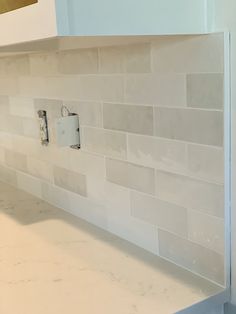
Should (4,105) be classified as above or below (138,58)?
below

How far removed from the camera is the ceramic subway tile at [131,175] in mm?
1026

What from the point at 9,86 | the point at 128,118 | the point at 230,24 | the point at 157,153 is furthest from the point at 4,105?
the point at 230,24

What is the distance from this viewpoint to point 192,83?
2.84 feet

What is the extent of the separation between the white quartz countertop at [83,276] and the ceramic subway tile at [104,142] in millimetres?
225

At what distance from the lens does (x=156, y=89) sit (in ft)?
3.13

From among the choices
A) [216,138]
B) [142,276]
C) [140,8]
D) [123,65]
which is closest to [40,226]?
[142,276]

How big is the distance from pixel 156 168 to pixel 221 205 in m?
0.19

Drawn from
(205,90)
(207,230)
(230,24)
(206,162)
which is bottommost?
(207,230)

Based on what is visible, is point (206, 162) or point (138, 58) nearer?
point (206, 162)

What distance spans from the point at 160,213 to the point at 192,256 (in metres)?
0.12

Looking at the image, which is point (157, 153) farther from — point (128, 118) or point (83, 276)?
point (83, 276)

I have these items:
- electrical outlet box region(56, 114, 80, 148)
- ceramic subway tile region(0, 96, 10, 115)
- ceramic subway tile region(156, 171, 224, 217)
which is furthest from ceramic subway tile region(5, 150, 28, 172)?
ceramic subway tile region(156, 171, 224, 217)

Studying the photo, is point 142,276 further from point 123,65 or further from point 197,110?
point 123,65

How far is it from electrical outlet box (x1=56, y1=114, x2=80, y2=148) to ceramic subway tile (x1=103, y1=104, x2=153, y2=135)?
135 mm
